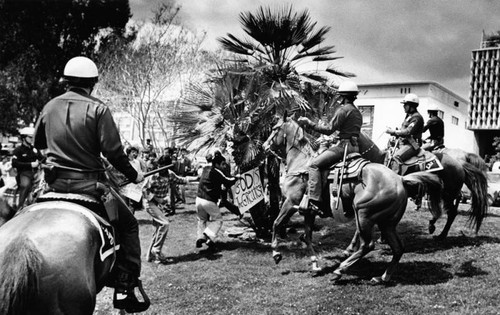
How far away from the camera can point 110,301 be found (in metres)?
7.91

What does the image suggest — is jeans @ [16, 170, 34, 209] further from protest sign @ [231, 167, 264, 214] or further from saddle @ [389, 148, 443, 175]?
saddle @ [389, 148, 443, 175]

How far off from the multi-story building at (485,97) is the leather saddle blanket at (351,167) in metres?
28.2

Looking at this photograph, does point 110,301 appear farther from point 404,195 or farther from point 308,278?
point 404,195

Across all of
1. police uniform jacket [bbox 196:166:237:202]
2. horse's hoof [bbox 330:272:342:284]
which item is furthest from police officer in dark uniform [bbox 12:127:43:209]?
horse's hoof [bbox 330:272:342:284]

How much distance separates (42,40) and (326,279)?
26.4 m

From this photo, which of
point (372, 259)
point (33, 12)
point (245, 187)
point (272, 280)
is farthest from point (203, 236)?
point (33, 12)

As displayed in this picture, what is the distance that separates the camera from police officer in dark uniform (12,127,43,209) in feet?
39.4

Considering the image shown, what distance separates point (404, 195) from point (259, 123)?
14.3 feet

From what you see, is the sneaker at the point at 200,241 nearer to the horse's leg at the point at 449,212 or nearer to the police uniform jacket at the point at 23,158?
the police uniform jacket at the point at 23,158

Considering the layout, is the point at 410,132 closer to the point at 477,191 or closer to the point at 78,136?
the point at 477,191

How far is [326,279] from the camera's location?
317 inches

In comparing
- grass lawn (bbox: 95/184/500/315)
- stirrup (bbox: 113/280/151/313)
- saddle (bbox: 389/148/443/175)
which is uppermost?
saddle (bbox: 389/148/443/175)

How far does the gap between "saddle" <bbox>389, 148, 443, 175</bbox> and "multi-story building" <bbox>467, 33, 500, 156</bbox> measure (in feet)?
86.1

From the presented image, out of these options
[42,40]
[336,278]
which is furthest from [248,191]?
[42,40]
